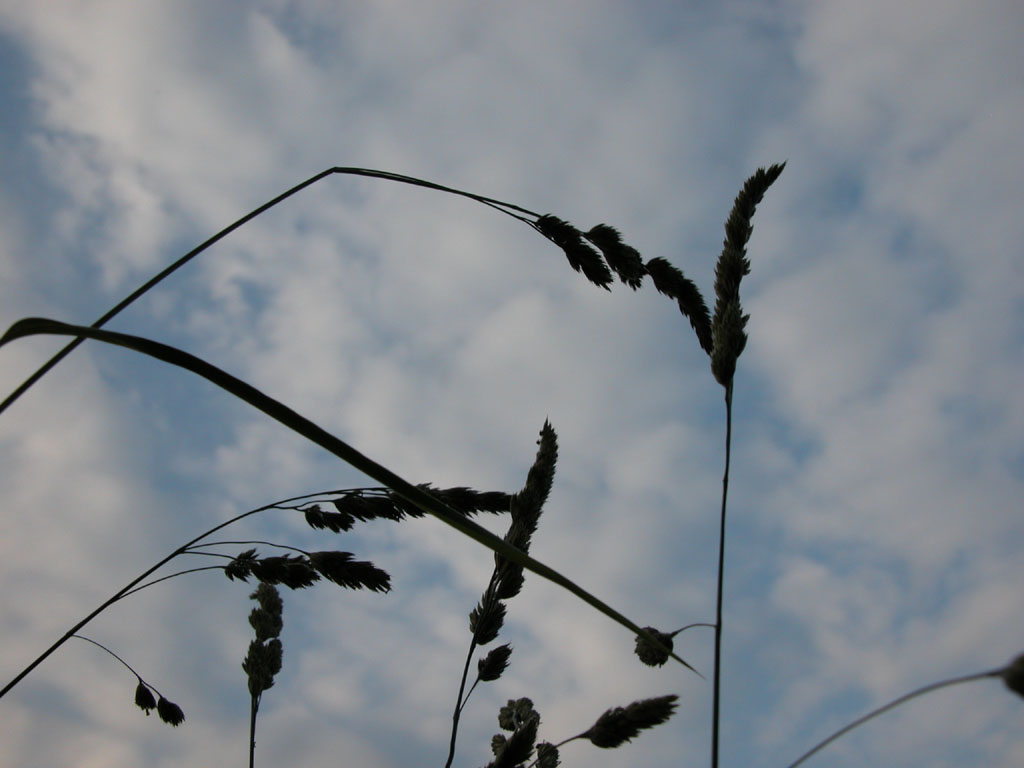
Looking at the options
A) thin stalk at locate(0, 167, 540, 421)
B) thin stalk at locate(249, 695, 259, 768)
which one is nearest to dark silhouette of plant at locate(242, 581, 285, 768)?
thin stalk at locate(249, 695, 259, 768)

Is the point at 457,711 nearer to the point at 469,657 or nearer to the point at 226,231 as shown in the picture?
the point at 469,657

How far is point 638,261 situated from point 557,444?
59cm

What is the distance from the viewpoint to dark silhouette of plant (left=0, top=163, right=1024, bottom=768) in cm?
86

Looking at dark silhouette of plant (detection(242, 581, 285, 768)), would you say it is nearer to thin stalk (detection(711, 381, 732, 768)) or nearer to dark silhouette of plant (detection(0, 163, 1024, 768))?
dark silhouette of plant (detection(0, 163, 1024, 768))

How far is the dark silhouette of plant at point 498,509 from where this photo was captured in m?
0.86

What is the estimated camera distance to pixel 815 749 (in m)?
0.85

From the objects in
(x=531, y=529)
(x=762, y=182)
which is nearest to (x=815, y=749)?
(x=531, y=529)

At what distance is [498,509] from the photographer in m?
1.72

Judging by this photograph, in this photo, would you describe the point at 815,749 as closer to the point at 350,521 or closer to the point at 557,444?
the point at 557,444

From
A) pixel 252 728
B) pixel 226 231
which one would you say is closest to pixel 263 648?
pixel 252 728

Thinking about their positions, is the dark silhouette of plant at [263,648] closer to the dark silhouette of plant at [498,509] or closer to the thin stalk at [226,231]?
the dark silhouette of plant at [498,509]

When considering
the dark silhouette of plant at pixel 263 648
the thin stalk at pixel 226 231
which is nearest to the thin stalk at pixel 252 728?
the dark silhouette of plant at pixel 263 648

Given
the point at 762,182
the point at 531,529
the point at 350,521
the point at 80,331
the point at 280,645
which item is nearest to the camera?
the point at 80,331

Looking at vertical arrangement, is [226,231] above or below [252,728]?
above
